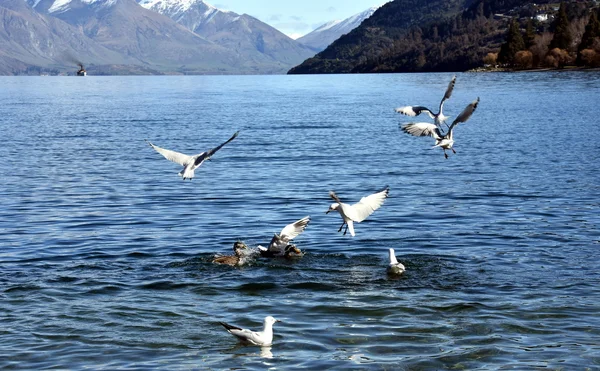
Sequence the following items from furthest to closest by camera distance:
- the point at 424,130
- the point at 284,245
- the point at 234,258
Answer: the point at 424,130, the point at 284,245, the point at 234,258

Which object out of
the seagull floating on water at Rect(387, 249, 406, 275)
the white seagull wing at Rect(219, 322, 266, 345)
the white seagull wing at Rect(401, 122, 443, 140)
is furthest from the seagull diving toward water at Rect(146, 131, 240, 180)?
the white seagull wing at Rect(219, 322, 266, 345)

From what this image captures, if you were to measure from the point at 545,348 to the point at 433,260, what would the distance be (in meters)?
6.31

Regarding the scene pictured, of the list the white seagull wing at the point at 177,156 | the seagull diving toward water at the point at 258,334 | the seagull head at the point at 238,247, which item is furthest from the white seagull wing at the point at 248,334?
the white seagull wing at the point at 177,156

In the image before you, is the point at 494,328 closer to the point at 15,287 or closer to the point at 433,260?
the point at 433,260

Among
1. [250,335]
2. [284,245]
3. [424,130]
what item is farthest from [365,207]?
[250,335]

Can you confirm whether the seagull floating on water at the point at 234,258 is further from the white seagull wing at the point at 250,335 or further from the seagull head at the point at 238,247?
the white seagull wing at the point at 250,335

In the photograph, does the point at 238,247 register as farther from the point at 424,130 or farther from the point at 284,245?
the point at 424,130

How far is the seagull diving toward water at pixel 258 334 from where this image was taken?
14094mm

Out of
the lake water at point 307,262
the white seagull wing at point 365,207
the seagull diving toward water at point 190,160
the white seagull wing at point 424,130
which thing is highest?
the white seagull wing at point 424,130

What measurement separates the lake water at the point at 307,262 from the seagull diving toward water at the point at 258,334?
0.96ft

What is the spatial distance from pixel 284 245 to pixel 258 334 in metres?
6.40

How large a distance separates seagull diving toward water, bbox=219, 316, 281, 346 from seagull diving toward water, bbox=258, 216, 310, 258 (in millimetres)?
6185

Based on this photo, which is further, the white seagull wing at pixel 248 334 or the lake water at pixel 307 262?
the lake water at pixel 307 262

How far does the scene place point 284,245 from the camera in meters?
20.5
